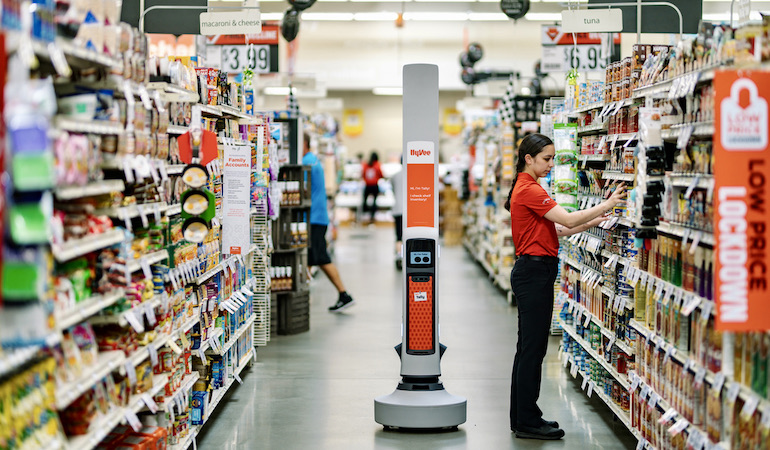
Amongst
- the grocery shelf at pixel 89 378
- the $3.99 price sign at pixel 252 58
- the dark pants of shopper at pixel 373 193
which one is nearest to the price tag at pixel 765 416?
the grocery shelf at pixel 89 378

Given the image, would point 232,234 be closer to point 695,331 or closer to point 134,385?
point 134,385

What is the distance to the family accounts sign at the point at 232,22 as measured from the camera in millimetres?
7480

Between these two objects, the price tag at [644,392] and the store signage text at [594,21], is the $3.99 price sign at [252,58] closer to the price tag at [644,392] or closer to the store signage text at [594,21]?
the store signage text at [594,21]

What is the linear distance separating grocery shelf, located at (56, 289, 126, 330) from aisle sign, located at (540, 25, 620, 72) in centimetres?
845

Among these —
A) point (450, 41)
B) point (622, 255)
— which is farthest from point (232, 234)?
point (450, 41)

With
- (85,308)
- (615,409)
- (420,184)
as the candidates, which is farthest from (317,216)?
(85,308)

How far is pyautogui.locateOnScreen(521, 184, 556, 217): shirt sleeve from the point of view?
5352 mm

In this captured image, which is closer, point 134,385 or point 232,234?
point 134,385

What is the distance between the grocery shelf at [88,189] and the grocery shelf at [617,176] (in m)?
2.82

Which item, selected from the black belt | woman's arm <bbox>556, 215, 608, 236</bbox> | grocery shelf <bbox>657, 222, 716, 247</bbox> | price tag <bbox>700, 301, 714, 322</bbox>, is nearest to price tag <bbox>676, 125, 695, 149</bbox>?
grocery shelf <bbox>657, 222, 716, 247</bbox>

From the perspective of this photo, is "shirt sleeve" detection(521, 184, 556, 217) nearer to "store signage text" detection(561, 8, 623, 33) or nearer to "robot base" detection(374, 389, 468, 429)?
"robot base" detection(374, 389, 468, 429)

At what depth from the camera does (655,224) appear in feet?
15.0

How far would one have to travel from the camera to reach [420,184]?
5.76 m

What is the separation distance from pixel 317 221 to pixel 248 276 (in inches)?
94.0
